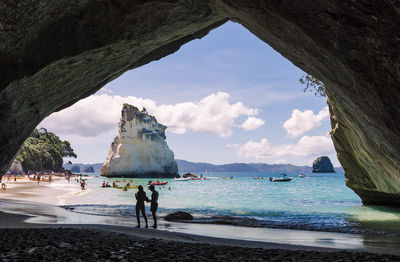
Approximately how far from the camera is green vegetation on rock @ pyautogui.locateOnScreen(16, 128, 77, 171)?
10885 centimetres

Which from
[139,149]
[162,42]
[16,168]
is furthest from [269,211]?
[16,168]

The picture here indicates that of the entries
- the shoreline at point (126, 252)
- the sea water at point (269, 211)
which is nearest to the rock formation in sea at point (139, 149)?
the sea water at point (269, 211)

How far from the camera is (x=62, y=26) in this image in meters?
10.1

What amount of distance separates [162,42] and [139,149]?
9503 cm

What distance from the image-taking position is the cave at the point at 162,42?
6465 mm

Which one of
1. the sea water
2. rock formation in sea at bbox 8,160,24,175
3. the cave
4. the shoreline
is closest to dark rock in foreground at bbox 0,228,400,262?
the shoreline

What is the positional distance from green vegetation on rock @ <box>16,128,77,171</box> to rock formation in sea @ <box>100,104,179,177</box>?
24813 mm

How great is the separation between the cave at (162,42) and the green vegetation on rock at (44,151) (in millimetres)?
94593

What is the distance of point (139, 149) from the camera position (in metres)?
106

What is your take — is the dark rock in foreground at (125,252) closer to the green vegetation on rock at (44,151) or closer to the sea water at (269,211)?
the sea water at (269,211)

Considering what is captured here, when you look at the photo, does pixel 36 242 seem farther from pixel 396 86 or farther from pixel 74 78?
pixel 396 86

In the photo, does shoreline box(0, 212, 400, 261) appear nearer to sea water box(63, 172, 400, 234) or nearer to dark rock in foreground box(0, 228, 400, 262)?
dark rock in foreground box(0, 228, 400, 262)

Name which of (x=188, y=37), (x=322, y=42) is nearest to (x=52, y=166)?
(x=188, y=37)

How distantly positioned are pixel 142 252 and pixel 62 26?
23.7ft
